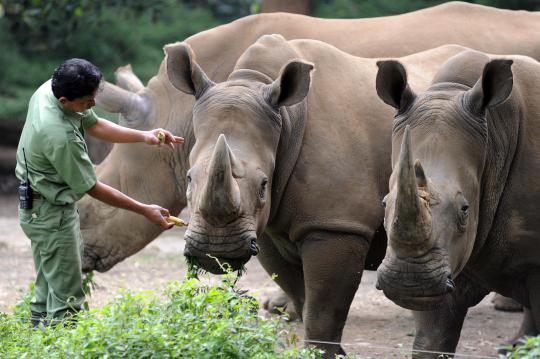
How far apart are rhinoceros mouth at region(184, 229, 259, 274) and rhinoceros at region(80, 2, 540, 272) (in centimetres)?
186

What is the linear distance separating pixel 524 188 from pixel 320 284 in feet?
4.09

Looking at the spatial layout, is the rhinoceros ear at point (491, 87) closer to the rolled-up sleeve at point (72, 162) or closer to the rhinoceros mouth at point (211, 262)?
the rhinoceros mouth at point (211, 262)

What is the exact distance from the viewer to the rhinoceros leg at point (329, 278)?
6297mm

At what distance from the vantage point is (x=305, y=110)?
21.2 feet

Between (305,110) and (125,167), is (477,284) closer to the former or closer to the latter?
(305,110)

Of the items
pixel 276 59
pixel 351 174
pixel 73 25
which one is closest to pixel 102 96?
pixel 276 59

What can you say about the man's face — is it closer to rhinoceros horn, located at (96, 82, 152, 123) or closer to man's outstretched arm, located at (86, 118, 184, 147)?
man's outstretched arm, located at (86, 118, 184, 147)

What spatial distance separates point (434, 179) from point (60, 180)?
1.95 metres

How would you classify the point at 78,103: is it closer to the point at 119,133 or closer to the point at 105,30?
the point at 119,133

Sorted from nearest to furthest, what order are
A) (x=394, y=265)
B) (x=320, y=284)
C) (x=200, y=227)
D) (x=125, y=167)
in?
(x=394, y=265) < (x=200, y=227) < (x=320, y=284) < (x=125, y=167)

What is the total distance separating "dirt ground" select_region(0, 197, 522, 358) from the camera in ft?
25.8

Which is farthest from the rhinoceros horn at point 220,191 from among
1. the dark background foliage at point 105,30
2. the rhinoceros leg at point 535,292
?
the dark background foliage at point 105,30

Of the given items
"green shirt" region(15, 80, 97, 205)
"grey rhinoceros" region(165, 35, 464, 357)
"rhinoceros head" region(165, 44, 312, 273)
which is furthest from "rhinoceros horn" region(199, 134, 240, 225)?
"green shirt" region(15, 80, 97, 205)

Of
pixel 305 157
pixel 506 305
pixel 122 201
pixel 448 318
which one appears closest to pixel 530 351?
pixel 448 318
